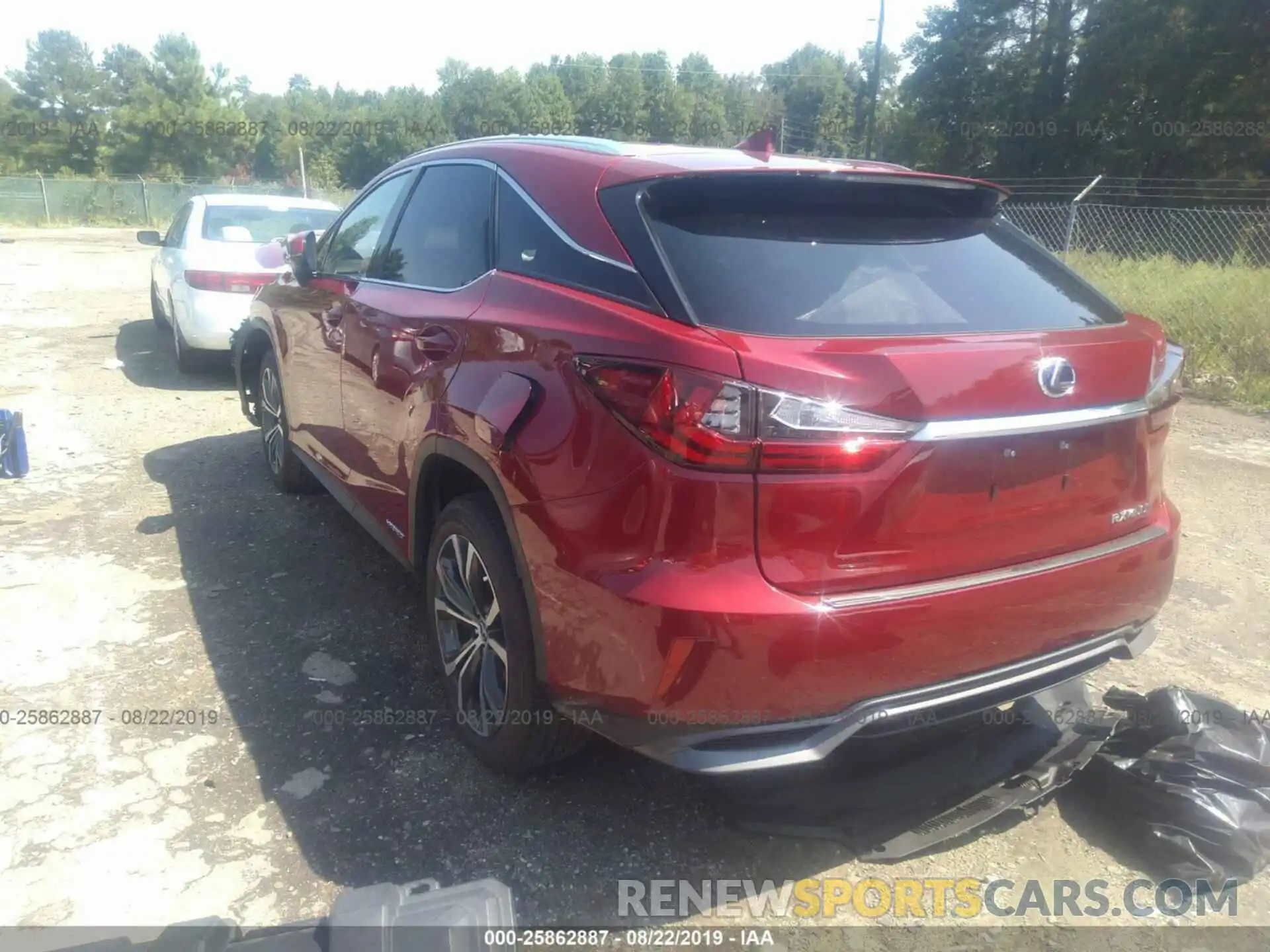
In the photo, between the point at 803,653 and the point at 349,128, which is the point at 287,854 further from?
the point at 349,128

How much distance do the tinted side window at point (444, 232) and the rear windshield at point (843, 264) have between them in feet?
2.84

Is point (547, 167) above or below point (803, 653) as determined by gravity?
above

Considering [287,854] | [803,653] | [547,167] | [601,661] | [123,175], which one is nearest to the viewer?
[803,653]

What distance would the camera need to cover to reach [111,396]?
25.2ft

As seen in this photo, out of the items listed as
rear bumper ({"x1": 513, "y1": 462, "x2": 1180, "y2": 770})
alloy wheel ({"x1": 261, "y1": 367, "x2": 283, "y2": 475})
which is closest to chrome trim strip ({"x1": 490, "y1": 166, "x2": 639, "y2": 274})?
rear bumper ({"x1": 513, "y1": 462, "x2": 1180, "y2": 770})

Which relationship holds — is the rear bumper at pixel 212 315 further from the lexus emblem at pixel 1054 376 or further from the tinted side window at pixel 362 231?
the lexus emblem at pixel 1054 376

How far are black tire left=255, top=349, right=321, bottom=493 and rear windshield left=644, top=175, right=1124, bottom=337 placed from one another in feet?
10.6

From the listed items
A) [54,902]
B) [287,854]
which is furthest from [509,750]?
[54,902]

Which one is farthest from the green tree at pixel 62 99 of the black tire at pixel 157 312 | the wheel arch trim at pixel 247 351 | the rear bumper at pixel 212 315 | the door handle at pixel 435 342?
the door handle at pixel 435 342

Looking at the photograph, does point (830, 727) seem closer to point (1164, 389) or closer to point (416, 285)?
point (1164, 389)

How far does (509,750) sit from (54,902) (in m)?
1.18

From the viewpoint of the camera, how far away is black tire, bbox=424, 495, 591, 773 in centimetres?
252

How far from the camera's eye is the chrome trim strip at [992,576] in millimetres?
2059

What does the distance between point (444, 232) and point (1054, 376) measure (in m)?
2.09
